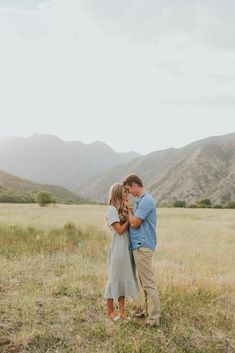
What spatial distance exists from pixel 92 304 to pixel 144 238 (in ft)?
6.71

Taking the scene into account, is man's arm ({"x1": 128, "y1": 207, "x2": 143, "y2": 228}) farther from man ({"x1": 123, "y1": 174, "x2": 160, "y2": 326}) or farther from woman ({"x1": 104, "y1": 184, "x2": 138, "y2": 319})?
woman ({"x1": 104, "y1": 184, "x2": 138, "y2": 319})

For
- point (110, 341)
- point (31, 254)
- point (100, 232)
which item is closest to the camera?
point (110, 341)

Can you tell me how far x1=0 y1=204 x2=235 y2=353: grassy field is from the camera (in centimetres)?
757

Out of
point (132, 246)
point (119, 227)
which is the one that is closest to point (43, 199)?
point (132, 246)

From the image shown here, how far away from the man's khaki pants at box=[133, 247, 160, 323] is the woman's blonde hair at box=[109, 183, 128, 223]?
2.16ft

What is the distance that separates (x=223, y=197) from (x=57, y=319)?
583 feet

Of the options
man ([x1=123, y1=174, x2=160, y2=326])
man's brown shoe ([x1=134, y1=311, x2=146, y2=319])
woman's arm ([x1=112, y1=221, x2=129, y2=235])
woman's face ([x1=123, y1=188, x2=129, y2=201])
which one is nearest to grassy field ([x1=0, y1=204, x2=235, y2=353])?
man's brown shoe ([x1=134, y1=311, x2=146, y2=319])

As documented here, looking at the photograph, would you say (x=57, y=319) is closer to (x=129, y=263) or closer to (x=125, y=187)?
(x=129, y=263)

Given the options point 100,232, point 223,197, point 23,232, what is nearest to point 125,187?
point 23,232

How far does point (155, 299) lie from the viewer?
27.3ft

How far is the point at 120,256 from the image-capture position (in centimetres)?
850

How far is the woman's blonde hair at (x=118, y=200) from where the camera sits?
27.7 ft

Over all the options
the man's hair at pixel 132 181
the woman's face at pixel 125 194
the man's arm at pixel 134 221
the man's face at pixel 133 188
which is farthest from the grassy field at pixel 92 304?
the man's hair at pixel 132 181

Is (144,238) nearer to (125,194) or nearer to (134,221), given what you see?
(134,221)
